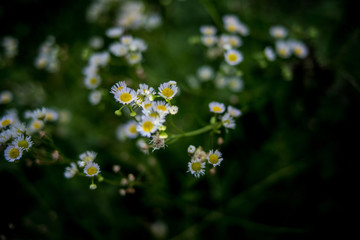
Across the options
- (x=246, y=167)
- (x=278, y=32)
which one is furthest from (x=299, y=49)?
(x=246, y=167)

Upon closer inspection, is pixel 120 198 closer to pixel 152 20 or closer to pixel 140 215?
pixel 140 215

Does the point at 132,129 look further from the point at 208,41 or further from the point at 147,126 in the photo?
the point at 208,41

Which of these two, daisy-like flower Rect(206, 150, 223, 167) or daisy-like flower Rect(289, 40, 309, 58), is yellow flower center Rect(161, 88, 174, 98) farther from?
daisy-like flower Rect(289, 40, 309, 58)

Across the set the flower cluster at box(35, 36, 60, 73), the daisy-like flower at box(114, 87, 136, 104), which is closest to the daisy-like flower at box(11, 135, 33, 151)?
the daisy-like flower at box(114, 87, 136, 104)

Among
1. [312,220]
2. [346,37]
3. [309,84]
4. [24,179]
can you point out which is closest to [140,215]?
[24,179]

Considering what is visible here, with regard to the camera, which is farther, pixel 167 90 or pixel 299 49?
pixel 299 49

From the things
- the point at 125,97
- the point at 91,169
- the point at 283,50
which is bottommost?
the point at 91,169
